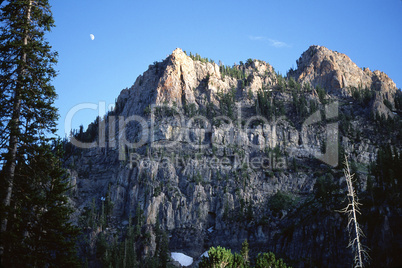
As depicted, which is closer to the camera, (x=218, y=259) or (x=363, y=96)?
Answer: (x=218, y=259)

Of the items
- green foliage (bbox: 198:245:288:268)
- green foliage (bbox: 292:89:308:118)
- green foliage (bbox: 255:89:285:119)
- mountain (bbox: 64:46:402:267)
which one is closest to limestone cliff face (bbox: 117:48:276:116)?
mountain (bbox: 64:46:402:267)

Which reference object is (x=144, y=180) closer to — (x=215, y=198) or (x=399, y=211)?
(x=215, y=198)

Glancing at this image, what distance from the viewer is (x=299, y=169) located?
137 metres

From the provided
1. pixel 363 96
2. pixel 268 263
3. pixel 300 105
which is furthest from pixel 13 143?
pixel 363 96

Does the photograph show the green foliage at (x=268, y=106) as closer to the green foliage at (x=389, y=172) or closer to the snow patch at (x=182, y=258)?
the green foliage at (x=389, y=172)

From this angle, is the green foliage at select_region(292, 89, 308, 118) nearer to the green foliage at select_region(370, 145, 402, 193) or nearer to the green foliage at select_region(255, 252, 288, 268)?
the green foliage at select_region(370, 145, 402, 193)

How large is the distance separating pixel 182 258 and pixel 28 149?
9042 centimetres

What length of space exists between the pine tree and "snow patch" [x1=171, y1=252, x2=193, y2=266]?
8264 cm

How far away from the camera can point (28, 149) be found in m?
22.3

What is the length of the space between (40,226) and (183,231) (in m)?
95.8

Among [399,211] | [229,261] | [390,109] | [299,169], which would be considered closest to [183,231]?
Result: [299,169]

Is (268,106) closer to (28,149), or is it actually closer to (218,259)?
(218,259)

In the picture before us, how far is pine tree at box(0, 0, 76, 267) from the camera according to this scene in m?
21.1

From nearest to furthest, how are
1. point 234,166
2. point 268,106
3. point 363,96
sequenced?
point 234,166 < point 268,106 < point 363,96
